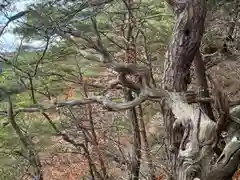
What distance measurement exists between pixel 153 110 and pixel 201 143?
5.54 m

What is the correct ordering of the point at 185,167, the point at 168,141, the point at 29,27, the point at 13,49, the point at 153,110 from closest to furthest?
the point at 185,167 → the point at 168,141 → the point at 29,27 → the point at 13,49 → the point at 153,110

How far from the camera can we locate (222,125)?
3.72 metres

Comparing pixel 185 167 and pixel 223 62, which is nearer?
pixel 185 167

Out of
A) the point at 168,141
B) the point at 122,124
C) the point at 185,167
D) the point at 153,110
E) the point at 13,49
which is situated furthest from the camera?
the point at 153,110

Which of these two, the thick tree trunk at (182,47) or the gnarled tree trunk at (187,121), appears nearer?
the gnarled tree trunk at (187,121)

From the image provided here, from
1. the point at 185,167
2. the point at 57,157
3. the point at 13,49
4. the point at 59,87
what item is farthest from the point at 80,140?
the point at 185,167

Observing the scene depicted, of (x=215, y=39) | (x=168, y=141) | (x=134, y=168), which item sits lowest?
(x=134, y=168)

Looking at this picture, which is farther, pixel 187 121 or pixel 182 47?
pixel 182 47

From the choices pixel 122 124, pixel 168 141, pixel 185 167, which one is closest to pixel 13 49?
pixel 122 124

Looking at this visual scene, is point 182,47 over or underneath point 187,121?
over

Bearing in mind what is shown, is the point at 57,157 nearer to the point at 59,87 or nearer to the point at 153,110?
the point at 59,87

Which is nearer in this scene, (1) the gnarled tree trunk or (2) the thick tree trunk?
(1) the gnarled tree trunk

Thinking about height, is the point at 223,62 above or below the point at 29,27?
below

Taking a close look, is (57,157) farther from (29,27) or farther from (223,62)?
(223,62)
